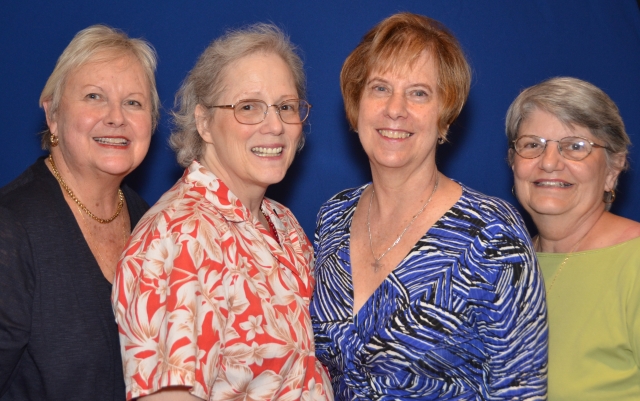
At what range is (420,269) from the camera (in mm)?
2150

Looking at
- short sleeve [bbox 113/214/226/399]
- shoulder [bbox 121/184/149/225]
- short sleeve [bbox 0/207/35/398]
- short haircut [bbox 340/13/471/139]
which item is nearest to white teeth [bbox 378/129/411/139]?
short haircut [bbox 340/13/471/139]

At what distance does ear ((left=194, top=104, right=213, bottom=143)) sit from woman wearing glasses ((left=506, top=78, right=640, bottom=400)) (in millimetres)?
1171

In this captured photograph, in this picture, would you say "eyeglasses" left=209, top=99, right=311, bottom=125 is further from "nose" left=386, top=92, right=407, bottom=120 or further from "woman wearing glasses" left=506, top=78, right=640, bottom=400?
"woman wearing glasses" left=506, top=78, right=640, bottom=400

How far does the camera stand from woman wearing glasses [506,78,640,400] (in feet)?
7.32

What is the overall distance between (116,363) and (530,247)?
4.65 feet

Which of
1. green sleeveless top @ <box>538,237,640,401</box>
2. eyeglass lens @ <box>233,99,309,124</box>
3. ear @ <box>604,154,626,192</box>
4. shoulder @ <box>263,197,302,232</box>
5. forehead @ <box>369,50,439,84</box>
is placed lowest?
green sleeveless top @ <box>538,237,640,401</box>

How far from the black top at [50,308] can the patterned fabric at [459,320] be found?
0.81 meters

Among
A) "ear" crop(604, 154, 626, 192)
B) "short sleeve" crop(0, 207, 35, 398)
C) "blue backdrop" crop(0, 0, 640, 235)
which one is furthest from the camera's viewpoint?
"blue backdrop" crop(0, 0, 640, 235)

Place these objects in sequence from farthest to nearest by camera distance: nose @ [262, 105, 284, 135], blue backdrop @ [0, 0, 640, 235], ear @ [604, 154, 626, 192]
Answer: blue backdrop @ [0, 0, 640, 235], ear @ [604, 154, 626, 192], nose @ [262, 105, 284, 135]

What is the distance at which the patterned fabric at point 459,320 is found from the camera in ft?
6.79

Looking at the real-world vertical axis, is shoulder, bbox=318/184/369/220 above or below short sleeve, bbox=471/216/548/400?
above

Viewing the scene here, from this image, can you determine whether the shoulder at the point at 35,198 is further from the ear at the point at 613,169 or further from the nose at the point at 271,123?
the ear at the point at 613,169

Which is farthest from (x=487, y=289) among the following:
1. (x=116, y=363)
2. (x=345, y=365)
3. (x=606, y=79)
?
(x=606, y=79)

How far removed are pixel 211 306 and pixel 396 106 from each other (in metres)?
0.92
